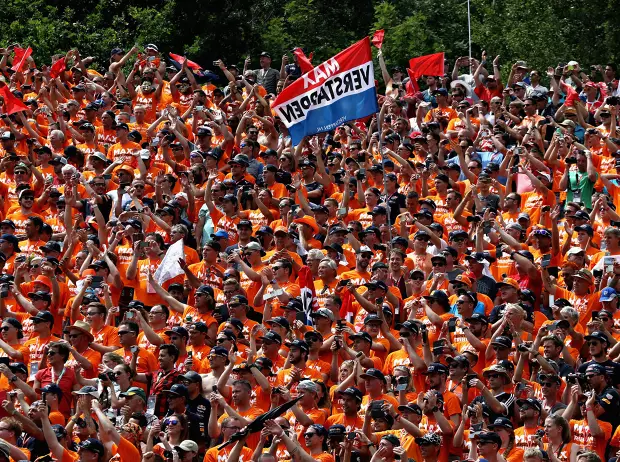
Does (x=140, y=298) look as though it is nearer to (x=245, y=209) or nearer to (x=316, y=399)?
(x=245, y=209)

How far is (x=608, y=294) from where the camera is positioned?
678 inches

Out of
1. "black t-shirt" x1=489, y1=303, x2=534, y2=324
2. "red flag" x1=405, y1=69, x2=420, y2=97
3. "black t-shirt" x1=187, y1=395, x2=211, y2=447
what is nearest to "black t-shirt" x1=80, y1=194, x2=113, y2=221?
"black t-shirt" x1=187, y1=395, x2=211, y2=447

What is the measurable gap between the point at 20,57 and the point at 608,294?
1462 cm

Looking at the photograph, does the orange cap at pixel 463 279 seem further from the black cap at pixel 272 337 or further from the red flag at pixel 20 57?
the red flag at pixel 20 57

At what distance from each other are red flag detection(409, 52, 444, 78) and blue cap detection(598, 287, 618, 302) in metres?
11.1

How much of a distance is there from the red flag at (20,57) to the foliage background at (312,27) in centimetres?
447

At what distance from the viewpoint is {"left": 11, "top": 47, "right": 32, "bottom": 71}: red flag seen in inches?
1107

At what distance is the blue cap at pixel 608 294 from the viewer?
1714 cm

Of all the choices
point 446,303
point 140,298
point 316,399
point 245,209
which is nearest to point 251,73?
point 245,209

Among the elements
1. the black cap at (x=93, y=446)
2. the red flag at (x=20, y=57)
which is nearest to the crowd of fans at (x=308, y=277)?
the black cap at (x=93, y=446)

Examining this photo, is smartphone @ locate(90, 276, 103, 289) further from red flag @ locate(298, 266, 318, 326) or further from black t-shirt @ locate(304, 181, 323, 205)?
black t-shirt @ locate(304, 181, 323, 205)

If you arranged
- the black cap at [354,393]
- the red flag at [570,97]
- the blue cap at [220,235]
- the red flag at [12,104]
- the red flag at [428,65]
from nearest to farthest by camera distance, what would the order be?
the black cap at [354,393] < the blue cap at [220,235] < the red flag at [12,104] < the red flag at [570,97] < the red flag at [428,65]

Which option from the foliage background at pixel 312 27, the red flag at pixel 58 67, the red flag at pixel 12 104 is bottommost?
the foliage background at pixel 312 27

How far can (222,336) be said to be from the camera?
16484 mm
